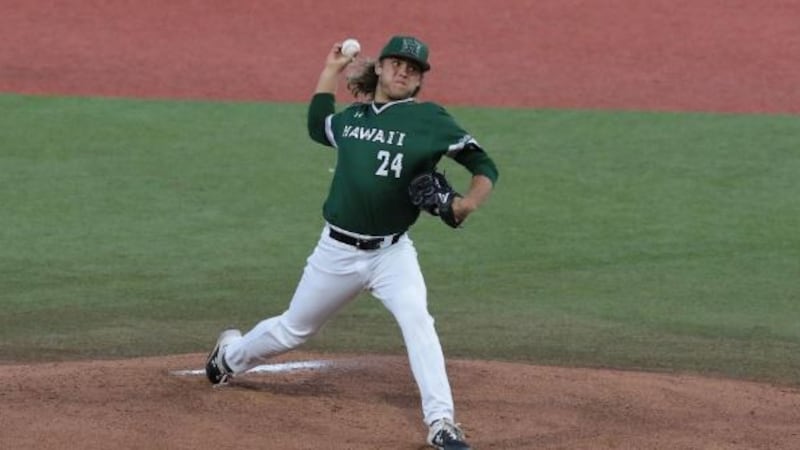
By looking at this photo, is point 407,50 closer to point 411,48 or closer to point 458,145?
point 411,48

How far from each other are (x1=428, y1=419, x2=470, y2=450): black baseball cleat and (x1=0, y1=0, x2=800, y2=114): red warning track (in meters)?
9.47

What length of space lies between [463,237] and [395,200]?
502 centimetres

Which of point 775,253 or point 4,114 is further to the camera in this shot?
point 4,114

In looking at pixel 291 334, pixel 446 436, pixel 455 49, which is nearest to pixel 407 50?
pixel 291 334

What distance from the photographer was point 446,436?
6.23m

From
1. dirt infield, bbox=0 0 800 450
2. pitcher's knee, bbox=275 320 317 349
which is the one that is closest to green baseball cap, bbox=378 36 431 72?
pitcher's knee, bbox=275 320 317 349

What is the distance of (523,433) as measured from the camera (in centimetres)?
670

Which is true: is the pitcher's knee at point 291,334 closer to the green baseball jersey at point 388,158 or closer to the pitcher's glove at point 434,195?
the green baseball jersey at point 388,158

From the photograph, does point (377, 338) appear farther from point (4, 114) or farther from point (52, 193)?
point (4, 114)

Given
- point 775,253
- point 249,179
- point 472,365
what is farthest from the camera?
point 249,179

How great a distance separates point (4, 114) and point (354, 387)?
26.8 ft

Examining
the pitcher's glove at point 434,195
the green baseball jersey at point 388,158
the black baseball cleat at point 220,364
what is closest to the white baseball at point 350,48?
the green baseball jersey at point 388,158

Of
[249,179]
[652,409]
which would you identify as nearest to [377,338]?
[652,409]

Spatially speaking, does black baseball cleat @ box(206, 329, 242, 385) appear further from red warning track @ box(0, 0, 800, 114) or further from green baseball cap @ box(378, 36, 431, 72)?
red warning track @ box(0, 0, 800, 114)
